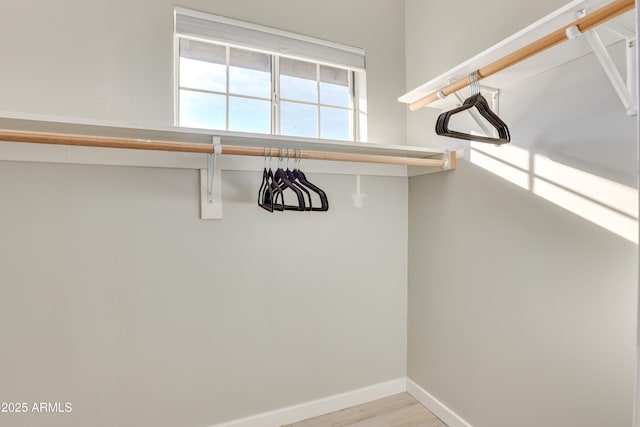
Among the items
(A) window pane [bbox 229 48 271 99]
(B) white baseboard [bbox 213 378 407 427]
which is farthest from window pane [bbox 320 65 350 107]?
(B) white baseboard [bbox 213 378 407 427]

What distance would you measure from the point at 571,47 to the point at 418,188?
104 cm

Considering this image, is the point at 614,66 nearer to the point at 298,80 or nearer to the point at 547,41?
the point at 547,41

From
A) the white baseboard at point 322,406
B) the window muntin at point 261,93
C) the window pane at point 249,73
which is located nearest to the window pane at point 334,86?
the window muntin at point 261,93

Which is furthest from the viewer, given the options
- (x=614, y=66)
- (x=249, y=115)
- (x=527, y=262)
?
(x=249, y=115)

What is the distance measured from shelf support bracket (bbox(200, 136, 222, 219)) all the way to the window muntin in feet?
0.92

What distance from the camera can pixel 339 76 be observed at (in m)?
2.04

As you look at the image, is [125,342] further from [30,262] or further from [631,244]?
[631,244]

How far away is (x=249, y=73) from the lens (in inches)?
71.9

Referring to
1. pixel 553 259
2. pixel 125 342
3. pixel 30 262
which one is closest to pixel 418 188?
pixel 553 259

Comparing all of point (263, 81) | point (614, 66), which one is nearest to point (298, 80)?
point (263, 81)

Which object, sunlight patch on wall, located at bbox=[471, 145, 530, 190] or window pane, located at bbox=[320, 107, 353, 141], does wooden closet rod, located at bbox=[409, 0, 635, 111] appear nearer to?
sunlight patch on wall, located at bbox=[471, 145, 530, 190]

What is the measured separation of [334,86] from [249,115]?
59 cm

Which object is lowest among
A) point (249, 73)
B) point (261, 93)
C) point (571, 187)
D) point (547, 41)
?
point (571, 187)

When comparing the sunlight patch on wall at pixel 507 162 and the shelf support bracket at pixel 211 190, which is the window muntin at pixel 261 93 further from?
the sunlight patch on wall at pixel 507 162
